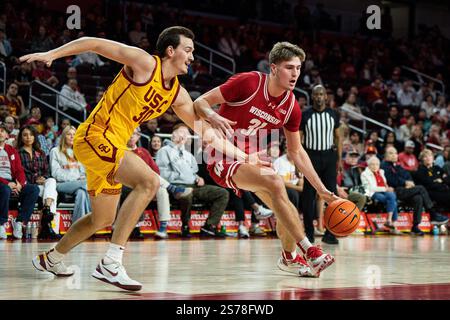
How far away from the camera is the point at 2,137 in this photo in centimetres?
1061

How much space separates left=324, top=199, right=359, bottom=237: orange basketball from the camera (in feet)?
21.5

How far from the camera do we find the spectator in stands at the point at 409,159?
15.5m

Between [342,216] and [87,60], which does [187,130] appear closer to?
[87,60]

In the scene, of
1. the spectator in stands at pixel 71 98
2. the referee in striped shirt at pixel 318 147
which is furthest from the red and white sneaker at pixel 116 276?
the spectator in stands at pixel 71 98

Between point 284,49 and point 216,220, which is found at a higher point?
point 284,49

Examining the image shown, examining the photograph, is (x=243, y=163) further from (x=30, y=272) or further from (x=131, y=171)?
(x=30, y=272)

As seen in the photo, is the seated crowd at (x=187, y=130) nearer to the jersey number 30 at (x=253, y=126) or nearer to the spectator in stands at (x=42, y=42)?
the spectator in stands at (x=42, y=42)

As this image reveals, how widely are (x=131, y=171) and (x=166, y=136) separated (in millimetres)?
7925

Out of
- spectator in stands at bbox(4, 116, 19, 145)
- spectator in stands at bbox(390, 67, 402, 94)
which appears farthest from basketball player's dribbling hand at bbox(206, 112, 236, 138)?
spectator in stands at bbox(390, 67, 402, 94)

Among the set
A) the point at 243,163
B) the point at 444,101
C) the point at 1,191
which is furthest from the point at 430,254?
the point at 444,101

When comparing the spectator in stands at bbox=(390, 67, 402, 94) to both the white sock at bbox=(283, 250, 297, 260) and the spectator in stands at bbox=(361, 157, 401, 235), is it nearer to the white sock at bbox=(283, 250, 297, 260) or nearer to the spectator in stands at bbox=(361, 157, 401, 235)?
the spectator in stands at bbox=(361, 157, 401, 235)

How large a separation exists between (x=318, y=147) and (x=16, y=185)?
4120 mm

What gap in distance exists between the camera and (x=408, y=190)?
46.2 ft

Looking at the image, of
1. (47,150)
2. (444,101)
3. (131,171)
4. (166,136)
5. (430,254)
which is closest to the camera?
(131,171)
